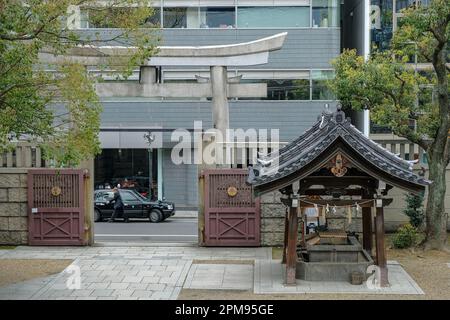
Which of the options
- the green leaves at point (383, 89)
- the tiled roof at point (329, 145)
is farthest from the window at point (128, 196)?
the tiled roof at point (329, 145)

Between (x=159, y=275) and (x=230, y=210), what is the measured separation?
4.29 metres

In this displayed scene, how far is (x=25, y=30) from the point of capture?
Answer: 1344 centimetres

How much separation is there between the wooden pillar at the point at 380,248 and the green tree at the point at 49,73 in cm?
621

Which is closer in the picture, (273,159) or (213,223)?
(273,159)

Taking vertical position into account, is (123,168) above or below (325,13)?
below

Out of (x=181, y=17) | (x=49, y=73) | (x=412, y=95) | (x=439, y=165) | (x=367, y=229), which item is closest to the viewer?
(x=49, y=73)

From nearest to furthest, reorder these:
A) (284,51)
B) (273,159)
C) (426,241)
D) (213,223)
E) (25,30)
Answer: (25,30)
(273,159)
(426,241)
(213,223)
(284,51)

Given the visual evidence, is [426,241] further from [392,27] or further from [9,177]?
[392,27]

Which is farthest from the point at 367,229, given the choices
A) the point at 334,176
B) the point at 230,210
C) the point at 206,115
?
the point at 206,115

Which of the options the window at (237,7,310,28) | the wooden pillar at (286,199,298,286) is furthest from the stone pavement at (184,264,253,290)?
the window at (237,7,310,28)

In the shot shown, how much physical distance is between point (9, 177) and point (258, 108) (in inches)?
595

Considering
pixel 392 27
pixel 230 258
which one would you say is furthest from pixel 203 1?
pixel 230 258

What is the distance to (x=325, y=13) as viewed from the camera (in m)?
32.1

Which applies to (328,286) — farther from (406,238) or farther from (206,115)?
(206,115)
